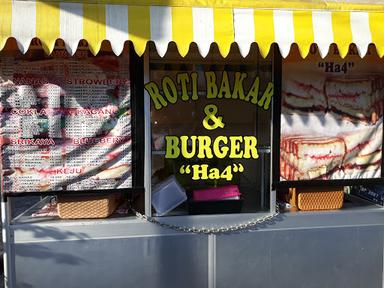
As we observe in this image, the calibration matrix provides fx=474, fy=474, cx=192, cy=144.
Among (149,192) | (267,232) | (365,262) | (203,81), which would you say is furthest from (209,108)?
(365,262)

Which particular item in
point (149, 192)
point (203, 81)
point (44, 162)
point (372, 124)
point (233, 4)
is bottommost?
point (149, 192)

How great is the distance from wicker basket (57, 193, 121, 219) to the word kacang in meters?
0.79

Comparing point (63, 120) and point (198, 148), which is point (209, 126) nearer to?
point (198, 148)

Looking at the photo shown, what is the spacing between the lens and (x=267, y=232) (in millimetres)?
3570

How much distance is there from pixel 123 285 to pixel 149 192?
69cm

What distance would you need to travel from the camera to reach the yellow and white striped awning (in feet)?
Answer: 9.21

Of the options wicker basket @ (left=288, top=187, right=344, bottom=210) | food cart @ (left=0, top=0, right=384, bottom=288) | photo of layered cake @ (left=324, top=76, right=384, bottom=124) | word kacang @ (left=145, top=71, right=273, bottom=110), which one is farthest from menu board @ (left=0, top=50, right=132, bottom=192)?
photo of layered cake @ (left=324, top=76, right=384, bottom=124)

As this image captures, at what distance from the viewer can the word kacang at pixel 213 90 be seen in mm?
3428

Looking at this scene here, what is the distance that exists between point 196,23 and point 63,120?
1.13m

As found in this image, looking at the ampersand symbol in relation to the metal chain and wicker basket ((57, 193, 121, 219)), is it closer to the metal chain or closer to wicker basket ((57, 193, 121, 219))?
the metal chain

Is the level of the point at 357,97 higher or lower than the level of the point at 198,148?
higher

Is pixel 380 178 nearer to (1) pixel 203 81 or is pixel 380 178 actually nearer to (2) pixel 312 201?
(2) pixel 312 201

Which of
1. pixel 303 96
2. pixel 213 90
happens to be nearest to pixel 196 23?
pixel 213 90

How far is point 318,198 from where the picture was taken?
373 cm
